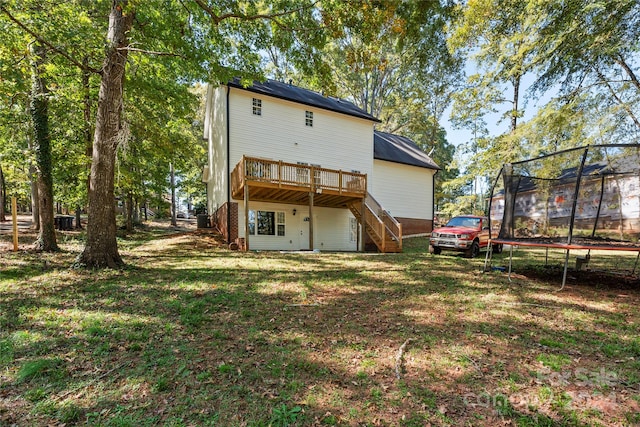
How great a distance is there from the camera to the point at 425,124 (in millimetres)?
30469

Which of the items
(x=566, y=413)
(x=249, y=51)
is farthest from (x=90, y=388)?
(x=249, y=51)

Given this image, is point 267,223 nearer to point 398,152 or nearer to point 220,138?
point 220,138

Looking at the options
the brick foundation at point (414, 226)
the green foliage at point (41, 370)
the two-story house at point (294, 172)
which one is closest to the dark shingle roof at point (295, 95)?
the two-story house at point (294, 172)

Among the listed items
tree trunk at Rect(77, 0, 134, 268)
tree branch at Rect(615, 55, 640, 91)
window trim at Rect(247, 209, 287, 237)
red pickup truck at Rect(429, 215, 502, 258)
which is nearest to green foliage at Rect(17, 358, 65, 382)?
tree trunk at Rect(77, 0, 134, 268)

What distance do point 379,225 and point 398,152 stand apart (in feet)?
32.1

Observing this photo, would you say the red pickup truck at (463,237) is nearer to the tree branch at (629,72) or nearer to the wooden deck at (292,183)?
the wooden deck at (292,183)

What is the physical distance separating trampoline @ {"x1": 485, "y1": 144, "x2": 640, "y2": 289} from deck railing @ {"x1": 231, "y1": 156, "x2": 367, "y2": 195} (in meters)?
6.92

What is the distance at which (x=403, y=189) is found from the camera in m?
20.2

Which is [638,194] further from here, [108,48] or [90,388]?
[108,48]

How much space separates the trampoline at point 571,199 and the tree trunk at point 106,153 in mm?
10052

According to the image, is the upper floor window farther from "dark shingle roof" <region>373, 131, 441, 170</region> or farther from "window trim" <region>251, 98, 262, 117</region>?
"dark shingle roof" <region>373, 131, 441, 170</region>

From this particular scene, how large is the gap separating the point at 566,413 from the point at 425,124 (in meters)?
31.4

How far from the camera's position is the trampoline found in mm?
6855

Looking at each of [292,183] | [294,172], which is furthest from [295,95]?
[292,183]
